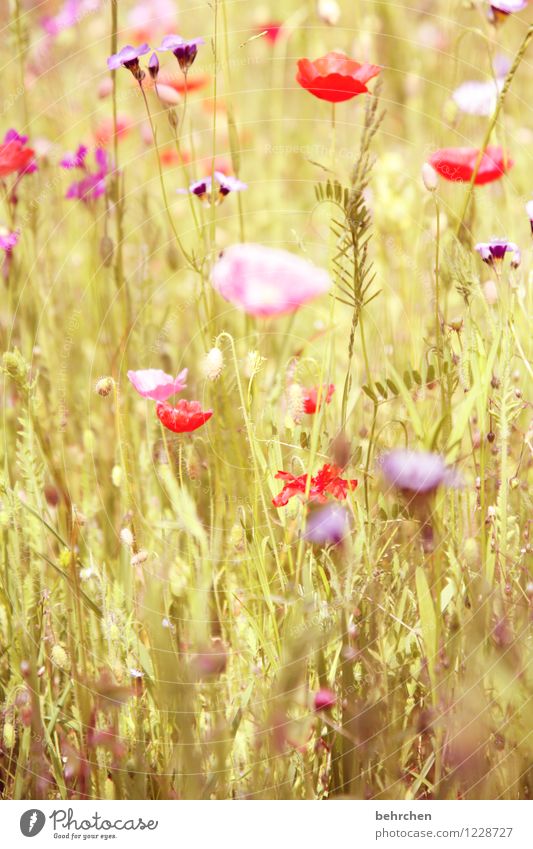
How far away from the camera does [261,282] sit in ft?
2.44

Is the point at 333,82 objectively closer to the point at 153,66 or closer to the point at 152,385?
the point at 153,66

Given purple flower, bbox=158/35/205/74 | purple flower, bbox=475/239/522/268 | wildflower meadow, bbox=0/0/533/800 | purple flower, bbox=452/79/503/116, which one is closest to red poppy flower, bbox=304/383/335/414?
wildflower meadow, bbox=0/0/533/800

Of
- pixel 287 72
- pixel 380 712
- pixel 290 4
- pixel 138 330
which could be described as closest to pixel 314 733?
pixel 380 712

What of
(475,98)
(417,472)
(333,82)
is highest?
(475,98)

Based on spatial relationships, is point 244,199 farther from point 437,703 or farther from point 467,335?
point 437,703

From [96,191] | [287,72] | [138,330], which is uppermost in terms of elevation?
[287,72]

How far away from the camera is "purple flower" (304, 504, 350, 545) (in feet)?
2.08

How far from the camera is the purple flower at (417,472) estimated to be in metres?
0.60

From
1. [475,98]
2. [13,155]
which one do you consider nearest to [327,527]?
[13,155]

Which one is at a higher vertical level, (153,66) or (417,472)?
(153,66)

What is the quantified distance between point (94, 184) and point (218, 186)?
19cm

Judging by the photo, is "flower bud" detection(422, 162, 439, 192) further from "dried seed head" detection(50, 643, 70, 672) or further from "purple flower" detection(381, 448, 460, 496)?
"dried seed head" detection(50, 643, 70, 672)

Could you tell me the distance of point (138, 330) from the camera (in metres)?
0.87
